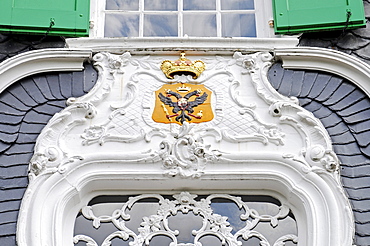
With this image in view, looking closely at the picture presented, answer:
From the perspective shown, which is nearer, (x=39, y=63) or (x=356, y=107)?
(x=356, y=107)

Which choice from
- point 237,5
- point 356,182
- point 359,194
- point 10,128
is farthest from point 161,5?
point 359,194

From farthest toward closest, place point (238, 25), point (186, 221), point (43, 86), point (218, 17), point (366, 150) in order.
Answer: point (218, 17) < point (238, 25) < point (43, 86) < point (366, 150) < point (186, 221)

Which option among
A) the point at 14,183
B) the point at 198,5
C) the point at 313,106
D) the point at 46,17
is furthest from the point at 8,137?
the point at 313,106

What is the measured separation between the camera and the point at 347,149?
24.7ft

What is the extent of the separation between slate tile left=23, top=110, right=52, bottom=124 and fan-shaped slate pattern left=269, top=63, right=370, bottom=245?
2122mm

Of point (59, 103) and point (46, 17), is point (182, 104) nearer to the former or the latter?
point (59, 103)

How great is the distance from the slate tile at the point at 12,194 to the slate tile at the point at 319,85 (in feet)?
9.03

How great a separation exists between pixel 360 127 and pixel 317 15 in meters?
1.29

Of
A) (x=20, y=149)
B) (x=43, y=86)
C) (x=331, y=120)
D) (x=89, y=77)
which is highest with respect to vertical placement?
(x=89, y=77)

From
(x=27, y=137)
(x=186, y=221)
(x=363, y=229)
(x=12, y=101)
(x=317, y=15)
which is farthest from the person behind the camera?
(x=317, y=15)

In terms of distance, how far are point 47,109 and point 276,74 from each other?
85.2 inches

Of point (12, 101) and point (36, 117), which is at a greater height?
point (12, 101)

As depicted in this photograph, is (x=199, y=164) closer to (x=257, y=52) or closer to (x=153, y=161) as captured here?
(x=153, y=161)

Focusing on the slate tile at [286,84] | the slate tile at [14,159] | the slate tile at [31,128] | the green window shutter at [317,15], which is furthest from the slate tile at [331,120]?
the slate tile at [14,159]
